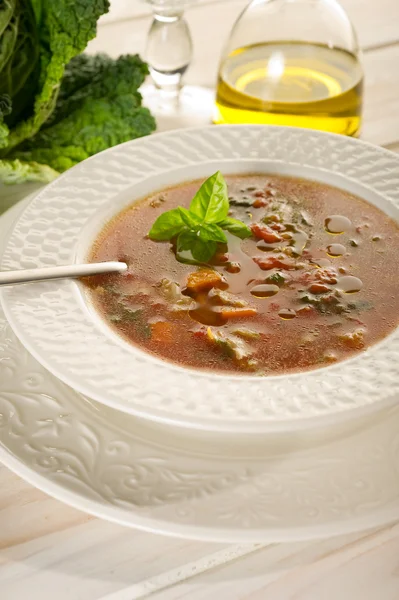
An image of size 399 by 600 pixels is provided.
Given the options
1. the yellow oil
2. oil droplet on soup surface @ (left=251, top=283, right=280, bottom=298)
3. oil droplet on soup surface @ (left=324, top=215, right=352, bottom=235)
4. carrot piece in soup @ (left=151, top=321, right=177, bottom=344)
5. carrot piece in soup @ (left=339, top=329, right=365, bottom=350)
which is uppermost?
the yellow oil

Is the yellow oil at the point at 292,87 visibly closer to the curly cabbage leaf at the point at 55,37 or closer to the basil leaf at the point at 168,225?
the curly cabbage leaf at the point at 55,37

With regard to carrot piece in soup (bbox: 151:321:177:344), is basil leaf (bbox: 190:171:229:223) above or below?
above

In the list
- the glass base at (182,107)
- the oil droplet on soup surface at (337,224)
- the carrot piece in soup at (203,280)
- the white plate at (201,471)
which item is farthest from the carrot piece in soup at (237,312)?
the glass base at (182,107)

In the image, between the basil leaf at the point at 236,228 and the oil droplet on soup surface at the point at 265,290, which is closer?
the oil droplet on soup surface at the point at 265,290

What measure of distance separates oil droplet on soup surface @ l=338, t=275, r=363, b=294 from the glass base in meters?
1.37

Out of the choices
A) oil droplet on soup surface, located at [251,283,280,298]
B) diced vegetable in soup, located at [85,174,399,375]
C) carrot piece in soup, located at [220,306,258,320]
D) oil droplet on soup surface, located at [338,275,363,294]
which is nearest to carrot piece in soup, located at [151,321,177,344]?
diced vegetable in soup, located at [85,174,399,375]

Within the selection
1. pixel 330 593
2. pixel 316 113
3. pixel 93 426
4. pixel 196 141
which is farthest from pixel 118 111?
pixel 330 593

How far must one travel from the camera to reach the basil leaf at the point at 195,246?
2.19 m

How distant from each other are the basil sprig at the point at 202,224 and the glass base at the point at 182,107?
1.07 metres

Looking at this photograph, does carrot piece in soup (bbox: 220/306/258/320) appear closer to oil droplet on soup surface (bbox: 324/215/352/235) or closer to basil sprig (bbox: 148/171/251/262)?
basil sprig (bbox: 148/171/251/262)

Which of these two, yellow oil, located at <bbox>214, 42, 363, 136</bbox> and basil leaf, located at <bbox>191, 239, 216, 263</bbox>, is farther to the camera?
yellow oil, located at <bbox>214, 42, 363, 136</bbox>

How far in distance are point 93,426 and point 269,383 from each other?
392 mm

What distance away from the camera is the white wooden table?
62.0 inches

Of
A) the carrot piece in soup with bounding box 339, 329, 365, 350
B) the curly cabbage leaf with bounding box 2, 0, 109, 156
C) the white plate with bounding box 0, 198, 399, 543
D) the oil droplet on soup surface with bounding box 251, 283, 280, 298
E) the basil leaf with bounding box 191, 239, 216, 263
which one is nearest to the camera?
the white plate with bounding box 0, 198, 399, 543
